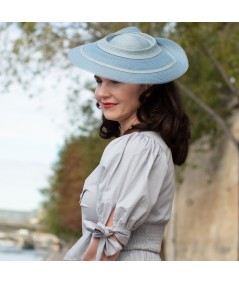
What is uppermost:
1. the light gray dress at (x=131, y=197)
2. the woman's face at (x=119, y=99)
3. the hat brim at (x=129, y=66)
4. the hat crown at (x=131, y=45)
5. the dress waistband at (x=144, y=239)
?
the hat crown at (x=131, y=45)

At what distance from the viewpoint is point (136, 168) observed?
2883 millimetres

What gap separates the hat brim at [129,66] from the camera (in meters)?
3.00

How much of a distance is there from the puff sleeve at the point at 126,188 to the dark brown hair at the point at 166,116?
129mm

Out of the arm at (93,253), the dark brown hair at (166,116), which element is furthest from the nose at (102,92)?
the arm at (93,253)

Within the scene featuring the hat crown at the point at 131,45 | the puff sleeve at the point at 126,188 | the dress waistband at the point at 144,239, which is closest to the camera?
the puff sleeve at the point at 126,188

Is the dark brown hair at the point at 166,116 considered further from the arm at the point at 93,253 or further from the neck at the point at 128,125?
the arm at the point at 93,253

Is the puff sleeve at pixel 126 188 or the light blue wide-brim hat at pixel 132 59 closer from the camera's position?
the puff sleeve at pixel 126 188

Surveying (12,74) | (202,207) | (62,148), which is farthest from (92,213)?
(62,148)

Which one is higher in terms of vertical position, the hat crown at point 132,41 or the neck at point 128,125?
the hat crown at point 132,41

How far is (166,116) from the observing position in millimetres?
3105

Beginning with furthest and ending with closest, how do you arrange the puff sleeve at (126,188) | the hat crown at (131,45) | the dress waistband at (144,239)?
the hat crown at (131,45) → the dress waistband at (144,239) → the puff sleeve at (126,188)

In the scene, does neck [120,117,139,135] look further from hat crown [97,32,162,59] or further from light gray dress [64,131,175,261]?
hat crown [97,32,162,59]

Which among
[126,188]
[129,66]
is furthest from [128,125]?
[126,188]
